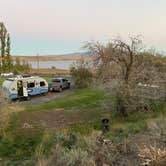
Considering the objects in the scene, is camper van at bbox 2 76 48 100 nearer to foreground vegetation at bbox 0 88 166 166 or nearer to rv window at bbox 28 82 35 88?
rv window at bbox 28 82 35 88

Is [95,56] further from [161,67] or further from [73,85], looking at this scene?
[73,85]

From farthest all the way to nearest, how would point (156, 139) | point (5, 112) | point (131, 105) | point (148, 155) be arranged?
point (131, 105) → point (5, 112) → point (156, 139) → point (148, 155)

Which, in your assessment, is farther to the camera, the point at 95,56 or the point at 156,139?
the point at 95,56

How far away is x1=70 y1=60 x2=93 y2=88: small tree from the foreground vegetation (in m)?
17.0

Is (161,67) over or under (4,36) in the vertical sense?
under

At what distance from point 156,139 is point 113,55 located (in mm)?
9680

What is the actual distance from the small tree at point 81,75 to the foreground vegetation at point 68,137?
1696 cm

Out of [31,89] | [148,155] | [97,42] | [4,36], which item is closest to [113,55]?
[97,42]

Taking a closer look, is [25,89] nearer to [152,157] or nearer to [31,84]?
[31,84]

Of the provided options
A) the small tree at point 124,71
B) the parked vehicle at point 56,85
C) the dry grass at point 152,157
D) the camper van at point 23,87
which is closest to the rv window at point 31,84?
the camper van at point 23,87

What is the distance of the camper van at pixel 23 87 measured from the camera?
31.1 metres

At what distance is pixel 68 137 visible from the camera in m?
12.1

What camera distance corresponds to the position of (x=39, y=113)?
20.4 m

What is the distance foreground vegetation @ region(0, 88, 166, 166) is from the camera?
8953 mm
